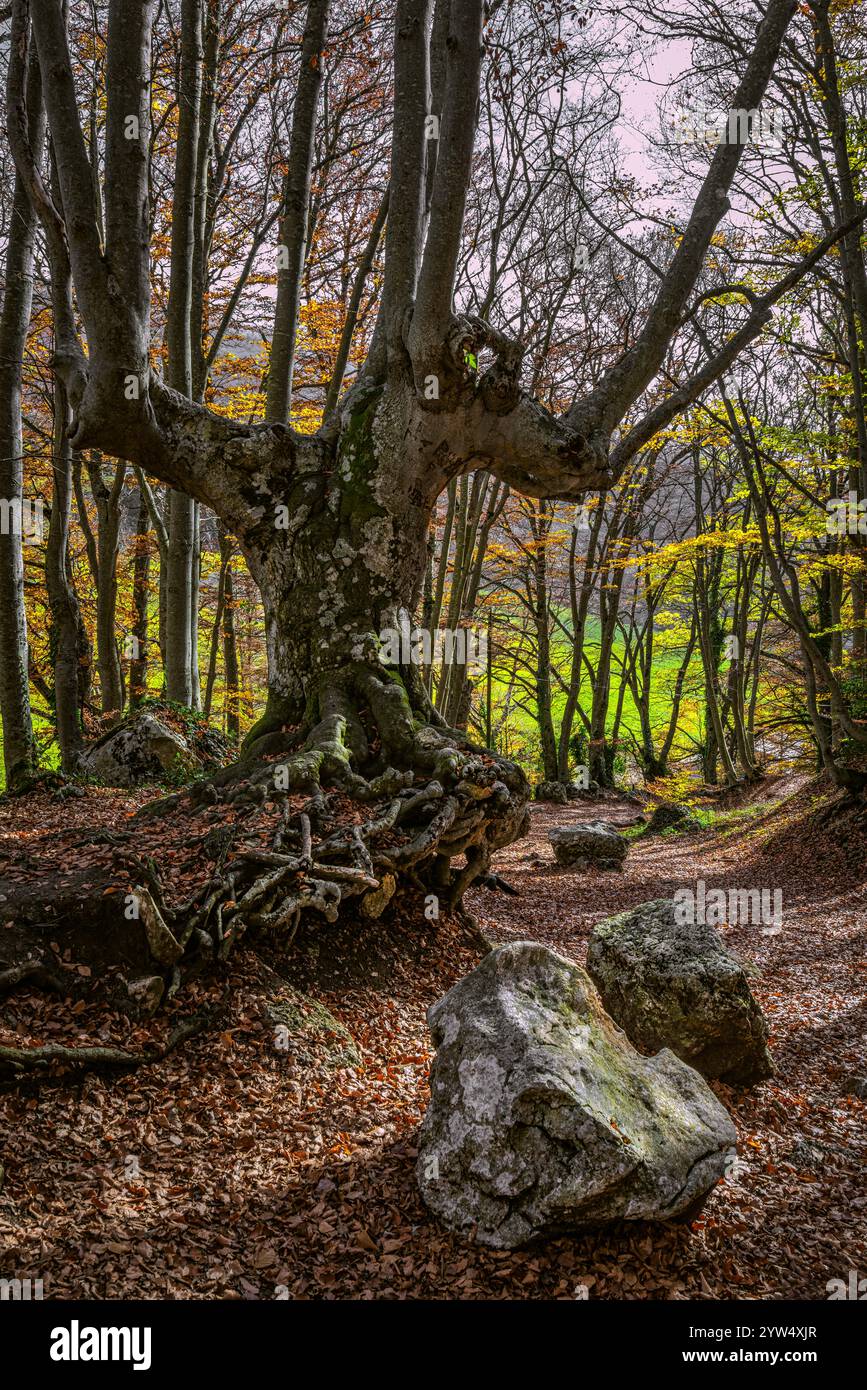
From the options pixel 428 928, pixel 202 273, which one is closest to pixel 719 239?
pixel 202 273

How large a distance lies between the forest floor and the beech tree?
3.16 ft

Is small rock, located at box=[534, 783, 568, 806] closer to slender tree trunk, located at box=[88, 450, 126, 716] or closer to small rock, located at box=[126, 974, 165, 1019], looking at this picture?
slender tree trunk, located at box=[88, 450, 126, 716]

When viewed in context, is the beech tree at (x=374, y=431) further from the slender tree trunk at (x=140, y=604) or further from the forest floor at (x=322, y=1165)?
the slender tree trunk at (x=140, y=604)

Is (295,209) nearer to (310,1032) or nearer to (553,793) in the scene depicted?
(310,1032)

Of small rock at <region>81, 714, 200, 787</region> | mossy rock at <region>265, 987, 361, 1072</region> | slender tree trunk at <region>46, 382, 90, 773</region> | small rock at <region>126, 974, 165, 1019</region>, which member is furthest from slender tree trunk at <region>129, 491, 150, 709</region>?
small rock at <region>126, 974, 165, 1019</region>

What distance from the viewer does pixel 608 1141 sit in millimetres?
2748

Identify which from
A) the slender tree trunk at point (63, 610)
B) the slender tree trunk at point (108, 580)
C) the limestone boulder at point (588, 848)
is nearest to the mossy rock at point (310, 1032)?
the slender tree trunk at point (63, 610)

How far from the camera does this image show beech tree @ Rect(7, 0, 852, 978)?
4918mm

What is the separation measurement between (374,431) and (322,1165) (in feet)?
15.8

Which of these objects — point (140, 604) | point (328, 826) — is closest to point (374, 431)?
point (328, 826)

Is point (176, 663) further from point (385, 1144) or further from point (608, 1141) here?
point (608, 1141)

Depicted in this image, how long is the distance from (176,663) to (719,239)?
9.74 metres
